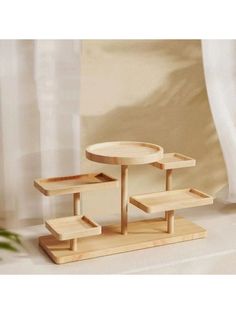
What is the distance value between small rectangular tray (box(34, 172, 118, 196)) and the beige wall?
0.76ft

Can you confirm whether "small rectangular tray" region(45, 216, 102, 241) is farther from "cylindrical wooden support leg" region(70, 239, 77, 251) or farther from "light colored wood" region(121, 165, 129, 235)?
"light colored wood" region(121, 165, 129, 235)

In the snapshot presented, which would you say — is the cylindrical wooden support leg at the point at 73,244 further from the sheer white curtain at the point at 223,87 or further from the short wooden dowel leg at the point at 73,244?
the sheer white curtain at the point at 223,87

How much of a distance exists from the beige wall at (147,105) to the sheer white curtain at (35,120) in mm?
104

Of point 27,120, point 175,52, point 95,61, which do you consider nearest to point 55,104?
point 27,120

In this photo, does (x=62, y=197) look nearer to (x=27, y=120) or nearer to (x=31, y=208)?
(x=31, y=208)

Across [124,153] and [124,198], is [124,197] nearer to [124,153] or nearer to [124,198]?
[124,198]

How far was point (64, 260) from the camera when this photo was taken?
5.77ft

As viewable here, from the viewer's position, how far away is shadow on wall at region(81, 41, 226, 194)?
7.22 ft

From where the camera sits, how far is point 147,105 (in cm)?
224

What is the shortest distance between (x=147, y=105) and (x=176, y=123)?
0.16 m

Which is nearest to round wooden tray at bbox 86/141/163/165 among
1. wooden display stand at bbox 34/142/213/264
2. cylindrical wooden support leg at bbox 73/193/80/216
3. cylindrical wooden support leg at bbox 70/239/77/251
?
wooden display stand at bbox 34/142/213/264

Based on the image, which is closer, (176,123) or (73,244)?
(73,244)

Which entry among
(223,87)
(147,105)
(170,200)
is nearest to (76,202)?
(170,200)

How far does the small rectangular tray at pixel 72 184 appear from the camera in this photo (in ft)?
5.98
